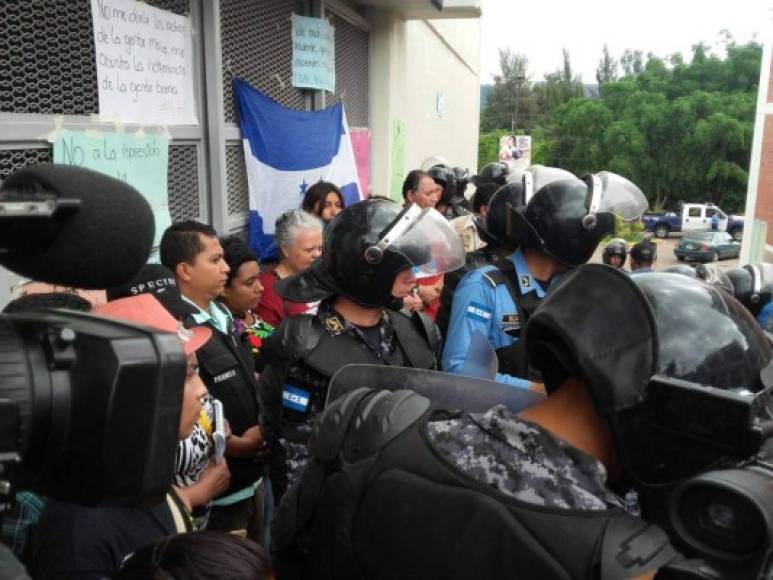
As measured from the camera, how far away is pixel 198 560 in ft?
4.38

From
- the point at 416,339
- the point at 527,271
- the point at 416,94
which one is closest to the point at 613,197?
the point at 527,271

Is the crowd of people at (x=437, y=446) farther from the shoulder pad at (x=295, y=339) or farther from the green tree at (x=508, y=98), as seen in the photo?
the green tree at (x=508, y=98)

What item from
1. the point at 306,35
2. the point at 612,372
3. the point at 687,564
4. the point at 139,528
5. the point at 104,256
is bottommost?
the point at 139,528

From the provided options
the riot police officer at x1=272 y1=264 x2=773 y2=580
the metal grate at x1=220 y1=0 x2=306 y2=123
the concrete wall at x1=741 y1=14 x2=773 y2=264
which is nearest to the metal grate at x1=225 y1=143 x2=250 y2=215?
the metal grate at x1=220 y1=0 x2=306 y2=123

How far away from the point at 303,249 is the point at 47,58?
1.54m

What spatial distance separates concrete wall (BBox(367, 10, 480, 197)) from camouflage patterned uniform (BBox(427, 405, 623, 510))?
7161 mm

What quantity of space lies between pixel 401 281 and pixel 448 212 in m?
4.84

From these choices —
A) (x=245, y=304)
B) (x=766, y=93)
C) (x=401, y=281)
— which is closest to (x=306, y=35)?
(x=245, y=304)

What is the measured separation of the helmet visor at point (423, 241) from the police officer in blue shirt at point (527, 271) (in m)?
0.25

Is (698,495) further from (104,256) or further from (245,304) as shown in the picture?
(245,304)

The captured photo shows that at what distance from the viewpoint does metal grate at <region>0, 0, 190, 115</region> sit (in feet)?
8.88

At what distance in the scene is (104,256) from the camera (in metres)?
1.01

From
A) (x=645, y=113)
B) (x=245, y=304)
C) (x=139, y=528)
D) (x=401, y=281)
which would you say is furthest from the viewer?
(x=645, y=113)

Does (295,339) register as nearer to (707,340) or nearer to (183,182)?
(707,340)
